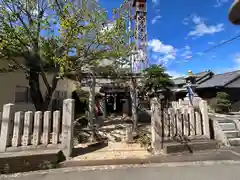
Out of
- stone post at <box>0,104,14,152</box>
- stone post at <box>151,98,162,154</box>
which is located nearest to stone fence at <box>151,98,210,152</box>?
stone post at <box>151,98,162,154</box>

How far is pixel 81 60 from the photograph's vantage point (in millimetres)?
6551

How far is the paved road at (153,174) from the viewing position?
126 inches

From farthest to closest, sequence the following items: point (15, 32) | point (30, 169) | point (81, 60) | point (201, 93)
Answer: point (201, 93) < point (81, 60) < point (15, 32) < point (30, 169)

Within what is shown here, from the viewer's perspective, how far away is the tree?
5.55 metres

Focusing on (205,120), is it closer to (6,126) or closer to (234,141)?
(234,141)

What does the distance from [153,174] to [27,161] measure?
9.55ft

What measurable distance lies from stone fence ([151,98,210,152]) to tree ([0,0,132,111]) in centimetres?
311

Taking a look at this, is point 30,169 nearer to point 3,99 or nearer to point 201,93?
point 3,99

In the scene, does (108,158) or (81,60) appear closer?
(108,158)

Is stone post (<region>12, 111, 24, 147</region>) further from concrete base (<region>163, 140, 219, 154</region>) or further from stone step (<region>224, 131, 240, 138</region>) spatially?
stone step (<region>224, 131, 240, 138</region>)

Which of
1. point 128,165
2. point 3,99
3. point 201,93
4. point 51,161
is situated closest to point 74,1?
point 3,99

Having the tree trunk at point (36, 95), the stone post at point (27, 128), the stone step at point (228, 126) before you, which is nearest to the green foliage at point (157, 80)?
the stone step at point (228, 126)

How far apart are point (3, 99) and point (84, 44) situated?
14.5 feet

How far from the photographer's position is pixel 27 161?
369 cm
